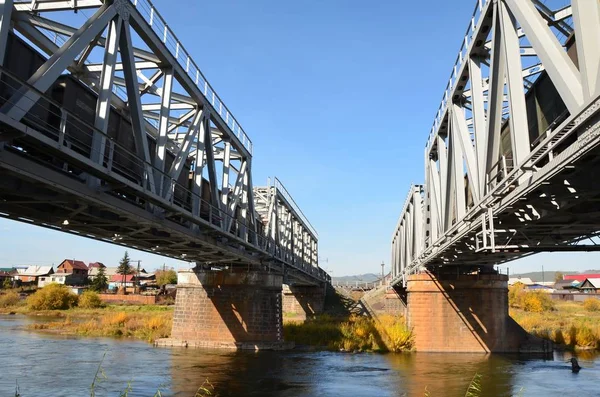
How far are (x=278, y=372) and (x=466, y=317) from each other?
551 inches

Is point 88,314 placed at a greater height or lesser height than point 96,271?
lesser

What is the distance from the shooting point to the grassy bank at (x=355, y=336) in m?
33.7

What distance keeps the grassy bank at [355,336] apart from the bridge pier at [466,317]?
1.39 metres

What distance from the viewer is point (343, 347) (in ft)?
119

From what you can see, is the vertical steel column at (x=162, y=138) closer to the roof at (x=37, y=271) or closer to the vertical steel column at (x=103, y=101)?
the vertical steel column at (x=103, y=101)

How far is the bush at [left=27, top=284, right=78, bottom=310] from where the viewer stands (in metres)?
70.2

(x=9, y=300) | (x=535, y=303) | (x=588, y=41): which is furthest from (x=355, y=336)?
(x=9, y=300)

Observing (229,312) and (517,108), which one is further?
(229,312)

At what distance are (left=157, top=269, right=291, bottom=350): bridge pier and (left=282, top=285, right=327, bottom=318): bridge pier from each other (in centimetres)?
4158

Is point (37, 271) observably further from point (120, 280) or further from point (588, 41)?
point (588, 41)

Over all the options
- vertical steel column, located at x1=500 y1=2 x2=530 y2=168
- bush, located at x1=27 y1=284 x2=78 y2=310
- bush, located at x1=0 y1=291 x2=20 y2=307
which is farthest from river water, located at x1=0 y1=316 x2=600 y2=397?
bush, located at x1=0 y1=291 x2=20 y2=307

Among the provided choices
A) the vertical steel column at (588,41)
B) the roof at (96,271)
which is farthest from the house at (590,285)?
the roof at (96,271)

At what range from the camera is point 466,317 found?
32406 millimetres

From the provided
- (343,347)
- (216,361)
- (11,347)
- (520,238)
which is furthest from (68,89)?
(343,347)
